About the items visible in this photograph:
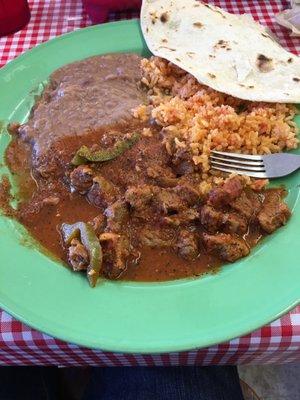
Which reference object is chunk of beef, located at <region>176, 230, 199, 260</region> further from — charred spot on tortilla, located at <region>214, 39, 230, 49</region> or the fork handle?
charred spot on tortilla, located at <region>214, 39, 230, 49</region>

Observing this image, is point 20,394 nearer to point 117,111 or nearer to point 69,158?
point 69,158

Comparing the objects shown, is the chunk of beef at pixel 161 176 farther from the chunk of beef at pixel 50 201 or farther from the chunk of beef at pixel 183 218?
the chunk of beef at pixel 50 201

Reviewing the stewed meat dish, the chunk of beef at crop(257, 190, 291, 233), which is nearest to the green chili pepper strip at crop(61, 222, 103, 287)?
the stewed meat dish

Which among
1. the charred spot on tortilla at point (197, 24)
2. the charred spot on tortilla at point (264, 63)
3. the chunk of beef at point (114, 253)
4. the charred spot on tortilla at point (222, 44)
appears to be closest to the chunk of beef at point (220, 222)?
the chunk of beef at point (114, 253)

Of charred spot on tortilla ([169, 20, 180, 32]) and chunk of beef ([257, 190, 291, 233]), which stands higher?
charred spot on tortilla ([169, 20, 180, 32])

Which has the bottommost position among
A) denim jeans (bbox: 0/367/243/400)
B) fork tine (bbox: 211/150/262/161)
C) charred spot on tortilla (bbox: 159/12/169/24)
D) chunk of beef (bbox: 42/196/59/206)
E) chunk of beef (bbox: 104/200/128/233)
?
denim jeans (bbox: 0/367/243/400)

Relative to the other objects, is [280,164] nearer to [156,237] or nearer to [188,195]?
[188,195]

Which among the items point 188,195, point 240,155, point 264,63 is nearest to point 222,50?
point 264,63
